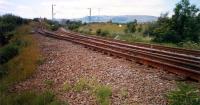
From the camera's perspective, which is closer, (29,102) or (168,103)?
(168,103)

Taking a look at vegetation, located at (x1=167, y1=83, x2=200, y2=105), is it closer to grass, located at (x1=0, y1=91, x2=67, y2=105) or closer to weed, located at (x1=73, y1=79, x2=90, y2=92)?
weed, located at (x1=73, y1=79, x2=90, y2=92)

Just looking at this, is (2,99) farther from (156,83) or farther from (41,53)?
(41,53)

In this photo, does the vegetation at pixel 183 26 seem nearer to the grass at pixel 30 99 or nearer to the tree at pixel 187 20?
the tree at pixel 187 20

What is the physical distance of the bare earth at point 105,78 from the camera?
33.6ft

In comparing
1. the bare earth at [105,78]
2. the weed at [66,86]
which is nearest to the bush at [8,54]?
the bare earth at [105,78]

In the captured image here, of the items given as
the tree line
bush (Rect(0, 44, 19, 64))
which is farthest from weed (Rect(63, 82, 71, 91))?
the tree line

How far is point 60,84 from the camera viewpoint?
1263 centimetres

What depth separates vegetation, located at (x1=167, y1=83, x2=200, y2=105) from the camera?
912 cm

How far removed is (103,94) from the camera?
10508mm

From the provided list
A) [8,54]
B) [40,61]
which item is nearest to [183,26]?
[8,54]

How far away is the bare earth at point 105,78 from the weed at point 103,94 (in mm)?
140

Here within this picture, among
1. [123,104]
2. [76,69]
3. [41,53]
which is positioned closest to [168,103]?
[123,104]

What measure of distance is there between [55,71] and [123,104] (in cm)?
559

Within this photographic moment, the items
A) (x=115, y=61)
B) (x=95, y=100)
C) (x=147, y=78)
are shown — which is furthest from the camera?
(x=115, y=61)
